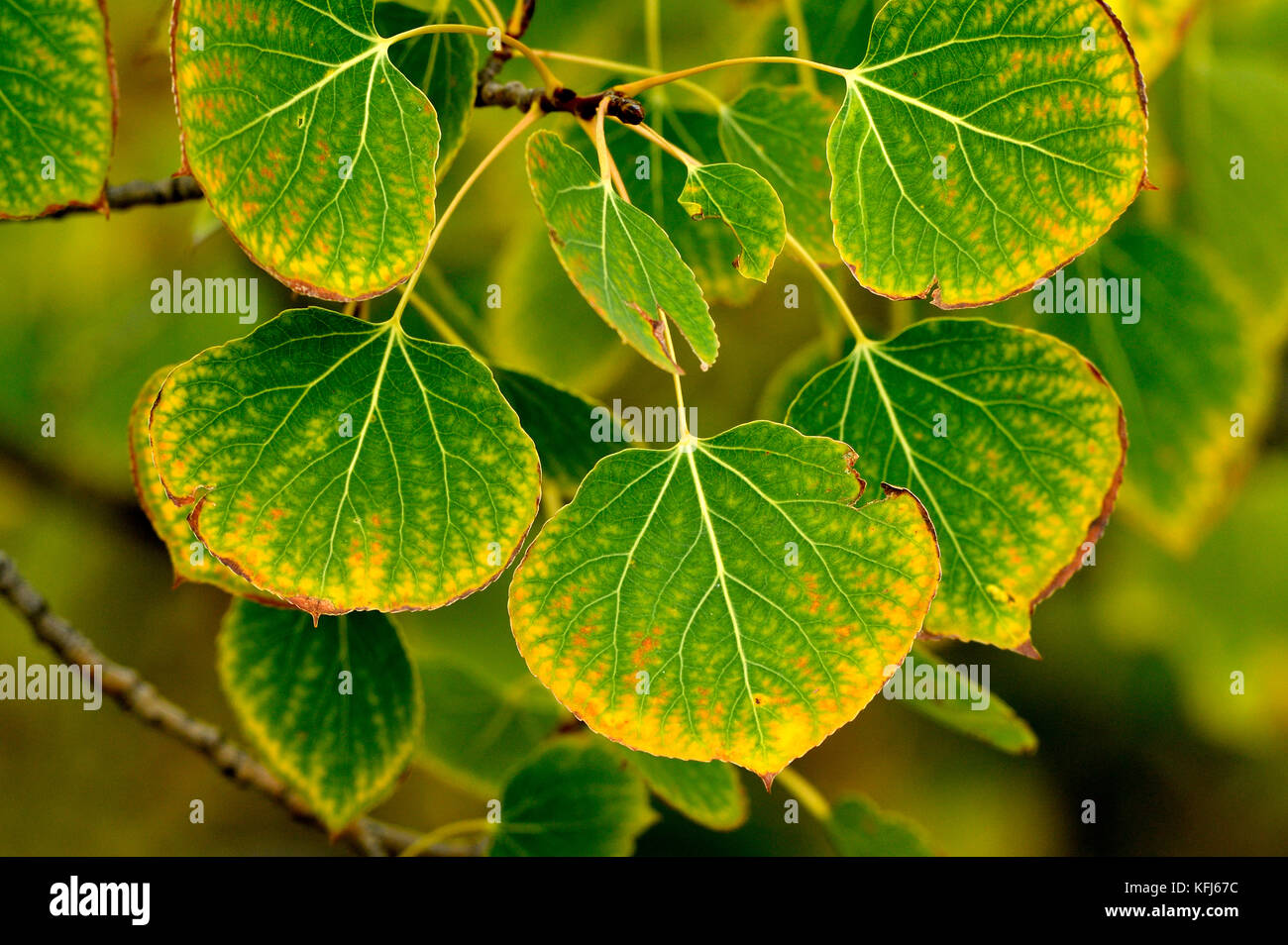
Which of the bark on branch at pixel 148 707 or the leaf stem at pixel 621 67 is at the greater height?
the leaf stem at pixel 621 67

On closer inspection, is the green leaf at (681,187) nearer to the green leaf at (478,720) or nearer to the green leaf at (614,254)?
the green leaf at (614,254)

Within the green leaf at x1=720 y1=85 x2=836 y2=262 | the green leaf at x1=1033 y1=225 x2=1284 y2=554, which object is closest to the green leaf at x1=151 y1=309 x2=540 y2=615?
the green leaf at x1=720 y1=85 x2=836 y2=262

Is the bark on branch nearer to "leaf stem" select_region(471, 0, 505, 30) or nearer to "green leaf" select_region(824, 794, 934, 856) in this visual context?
"green leaf" select_region(824, 794, 934, 856)

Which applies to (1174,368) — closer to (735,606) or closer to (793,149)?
(793,149)

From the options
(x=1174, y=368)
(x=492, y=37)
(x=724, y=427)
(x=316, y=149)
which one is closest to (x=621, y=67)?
(x=492, y=37)

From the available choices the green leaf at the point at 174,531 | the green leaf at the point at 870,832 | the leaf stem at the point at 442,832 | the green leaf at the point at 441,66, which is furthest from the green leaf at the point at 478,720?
the green leaf at the point at 441,66
